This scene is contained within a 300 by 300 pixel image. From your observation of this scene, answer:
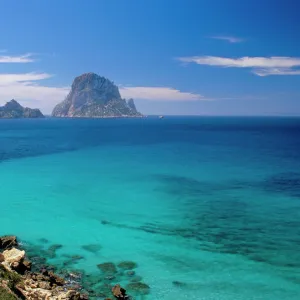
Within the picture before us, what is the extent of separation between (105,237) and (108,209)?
30.4 ft

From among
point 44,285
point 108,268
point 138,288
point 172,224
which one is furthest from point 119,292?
point 172,224

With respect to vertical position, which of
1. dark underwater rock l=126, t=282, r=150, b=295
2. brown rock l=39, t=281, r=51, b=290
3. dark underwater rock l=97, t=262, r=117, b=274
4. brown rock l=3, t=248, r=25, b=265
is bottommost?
dark underwater rock l=126, t=282, r=150, b=295

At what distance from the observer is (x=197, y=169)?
241ft

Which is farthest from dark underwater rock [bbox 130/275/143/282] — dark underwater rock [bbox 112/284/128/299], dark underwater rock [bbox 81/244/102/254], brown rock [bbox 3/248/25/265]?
brown rock [bbox 3/248/25/265]

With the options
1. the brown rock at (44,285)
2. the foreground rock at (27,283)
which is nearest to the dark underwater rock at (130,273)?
the foreground rock at (27,283)

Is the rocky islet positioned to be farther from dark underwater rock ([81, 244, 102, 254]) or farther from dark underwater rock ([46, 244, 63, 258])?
dark underwater rock ([81, 244, 102, 254])

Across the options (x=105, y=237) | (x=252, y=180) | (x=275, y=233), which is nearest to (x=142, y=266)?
(x=105, y=237)

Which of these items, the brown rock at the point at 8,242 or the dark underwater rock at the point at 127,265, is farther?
the brown rock at the point at 8,242

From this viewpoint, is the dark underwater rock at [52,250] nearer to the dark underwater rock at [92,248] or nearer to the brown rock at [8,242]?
the dark underwater rock at [92,248]

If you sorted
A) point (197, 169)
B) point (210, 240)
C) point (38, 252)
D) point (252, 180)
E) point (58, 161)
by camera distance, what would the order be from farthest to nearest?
point (58, 161)
point (197, 169)
point (252, 180)
point (210, 240)
point (38, 252)

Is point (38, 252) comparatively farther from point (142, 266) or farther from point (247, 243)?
point (247, 243)

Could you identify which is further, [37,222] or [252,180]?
[252,180]

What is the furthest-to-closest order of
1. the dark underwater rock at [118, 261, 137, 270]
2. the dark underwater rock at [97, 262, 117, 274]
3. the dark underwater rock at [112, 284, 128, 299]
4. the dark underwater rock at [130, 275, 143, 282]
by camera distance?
the dark underwater rock at [118, 261, 137, 270] → the dark underwater rock at [97, 262, 117, 274] → the dark underwater rock at [130, 275, 143, 282] → the dark underwater rock at [112, 284, 128, 299]

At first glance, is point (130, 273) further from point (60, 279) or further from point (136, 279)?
point (60, 279)
